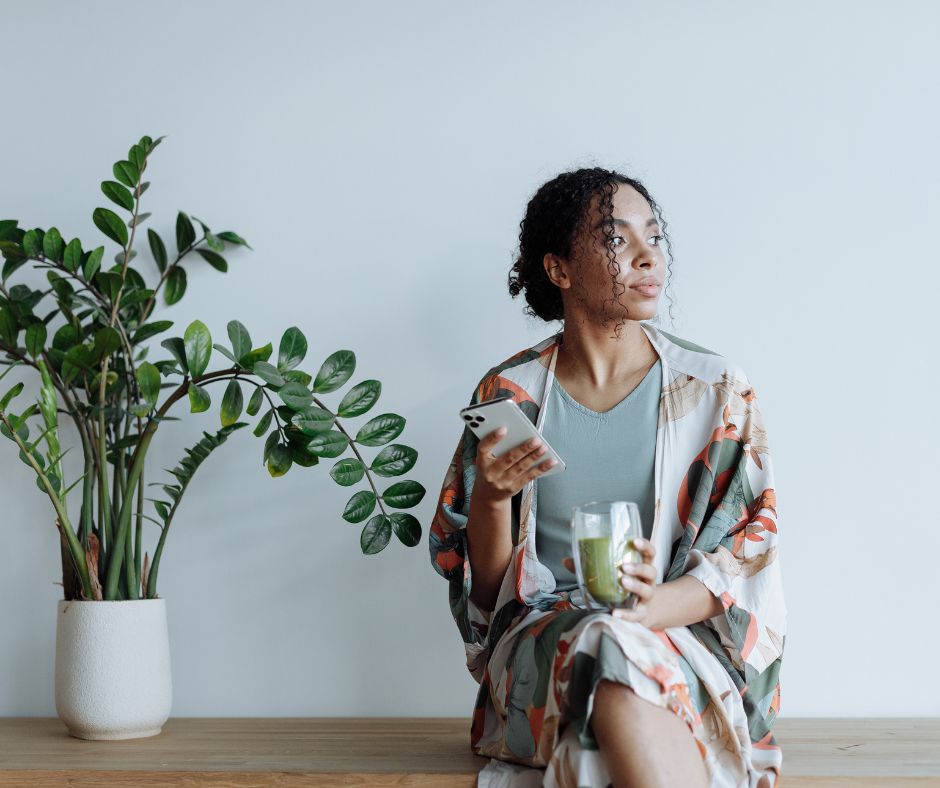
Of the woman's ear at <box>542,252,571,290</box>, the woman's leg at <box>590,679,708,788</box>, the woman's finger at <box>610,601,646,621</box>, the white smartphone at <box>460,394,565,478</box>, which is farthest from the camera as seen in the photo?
the woman's ear at <box>542,252,571,290</box>

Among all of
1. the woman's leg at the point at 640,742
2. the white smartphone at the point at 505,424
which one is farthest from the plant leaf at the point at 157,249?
the woman's leg at the point at 640,742

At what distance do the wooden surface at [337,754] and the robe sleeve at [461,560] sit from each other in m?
0.17

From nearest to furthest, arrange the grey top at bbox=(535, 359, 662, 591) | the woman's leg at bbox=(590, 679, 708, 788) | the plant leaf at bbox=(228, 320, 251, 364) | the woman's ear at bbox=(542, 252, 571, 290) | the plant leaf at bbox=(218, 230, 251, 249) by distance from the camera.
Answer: the woman's leg at bbox=(590, 679, 708, 788), the grey top at bbox=(535, 359, 662, 591), the woman's ear at bbox=(542, 252, 571, 290), the plant leaf at bbox=(228, 320, 251, 364), the plant leaf at bbox=(218, 230, 251, 249)

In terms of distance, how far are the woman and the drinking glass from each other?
0.02m

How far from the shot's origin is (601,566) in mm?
1207

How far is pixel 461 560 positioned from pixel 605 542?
1.56 feet

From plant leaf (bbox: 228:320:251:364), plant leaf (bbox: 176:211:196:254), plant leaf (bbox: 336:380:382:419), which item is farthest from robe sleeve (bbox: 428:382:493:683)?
plant leaf (bbox: 176:211:196:254)

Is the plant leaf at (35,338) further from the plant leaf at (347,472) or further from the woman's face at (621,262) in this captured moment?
the woman's face at (621,262)

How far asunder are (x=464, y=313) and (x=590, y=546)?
887mm

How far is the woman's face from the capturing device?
5.18ft

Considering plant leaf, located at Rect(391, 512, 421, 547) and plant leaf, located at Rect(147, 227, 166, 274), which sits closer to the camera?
plant leaf, located at Rect(391, 512, 421, 547)

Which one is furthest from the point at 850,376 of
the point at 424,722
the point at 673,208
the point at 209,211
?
the point at 209,211

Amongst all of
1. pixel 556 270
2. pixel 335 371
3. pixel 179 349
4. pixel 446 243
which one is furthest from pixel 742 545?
pixel 179 349

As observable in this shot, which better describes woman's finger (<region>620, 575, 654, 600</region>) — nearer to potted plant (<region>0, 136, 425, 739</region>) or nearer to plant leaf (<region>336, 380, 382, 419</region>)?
potted plant (<region>0, 136, 425, 739</region>)
